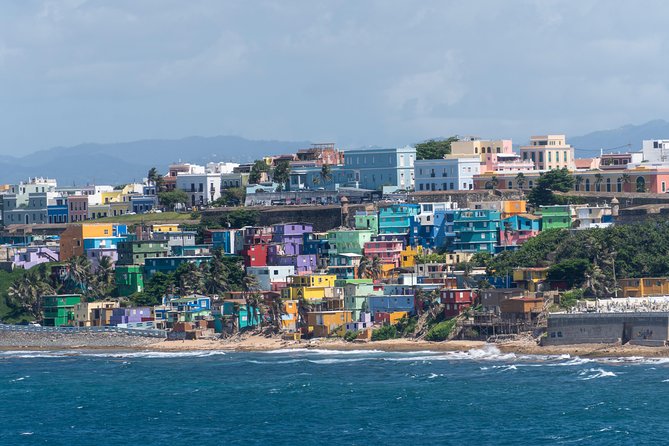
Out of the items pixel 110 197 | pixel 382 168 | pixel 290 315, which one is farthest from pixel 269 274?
pixel 110 197

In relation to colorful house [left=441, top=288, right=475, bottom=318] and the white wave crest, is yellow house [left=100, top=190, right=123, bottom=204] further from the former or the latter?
the white wave crest

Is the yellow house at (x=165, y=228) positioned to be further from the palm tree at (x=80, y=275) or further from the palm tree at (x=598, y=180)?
the palm tree at (x=598, y=180)

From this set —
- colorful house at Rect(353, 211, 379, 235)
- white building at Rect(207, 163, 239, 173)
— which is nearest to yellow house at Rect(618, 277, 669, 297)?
colorful house at Rect(353, 211, 379, 235)

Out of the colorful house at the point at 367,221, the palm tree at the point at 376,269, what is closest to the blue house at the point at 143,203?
the colorful house at the point at 367,221

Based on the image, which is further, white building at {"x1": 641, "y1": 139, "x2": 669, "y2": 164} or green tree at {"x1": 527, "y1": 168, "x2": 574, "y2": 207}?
white building at {"x1": 641, "y1": 139, "x2": 669, "y2": 164}

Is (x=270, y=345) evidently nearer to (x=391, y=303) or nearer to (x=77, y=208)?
(x=391, y=303)
